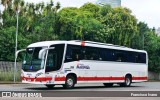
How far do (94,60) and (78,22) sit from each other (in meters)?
26.3

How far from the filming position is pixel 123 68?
32.5 metres

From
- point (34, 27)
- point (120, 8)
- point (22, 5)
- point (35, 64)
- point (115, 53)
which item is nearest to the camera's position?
point (35, 64)

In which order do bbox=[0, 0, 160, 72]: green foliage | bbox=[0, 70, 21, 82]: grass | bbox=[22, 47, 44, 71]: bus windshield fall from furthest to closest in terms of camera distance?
1. bbox=[0, 0, 160, 72]: green foliage
2. bbox=[0, 70, 21, 82]: grass
3. bbox=[22, 47, 44, 71]: bus windshield

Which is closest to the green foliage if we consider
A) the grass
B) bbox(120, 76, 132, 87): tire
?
the grass

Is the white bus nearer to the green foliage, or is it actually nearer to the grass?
the grass

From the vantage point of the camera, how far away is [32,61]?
25.7m

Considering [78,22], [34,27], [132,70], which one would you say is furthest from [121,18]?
[132,70]

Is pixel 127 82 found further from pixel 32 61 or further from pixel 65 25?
pixel 65 25

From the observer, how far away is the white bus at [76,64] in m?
25.5

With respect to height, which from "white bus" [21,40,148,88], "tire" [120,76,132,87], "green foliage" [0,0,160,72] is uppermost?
"green foliage" [0,0,160,72]

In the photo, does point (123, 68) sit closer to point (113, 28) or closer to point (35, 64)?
point (35, 64)

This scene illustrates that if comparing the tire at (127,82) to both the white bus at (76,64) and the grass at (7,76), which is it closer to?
the white bus at (76,64)

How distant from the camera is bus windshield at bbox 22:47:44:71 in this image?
25389mm

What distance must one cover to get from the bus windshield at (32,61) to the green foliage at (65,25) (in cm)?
2041
